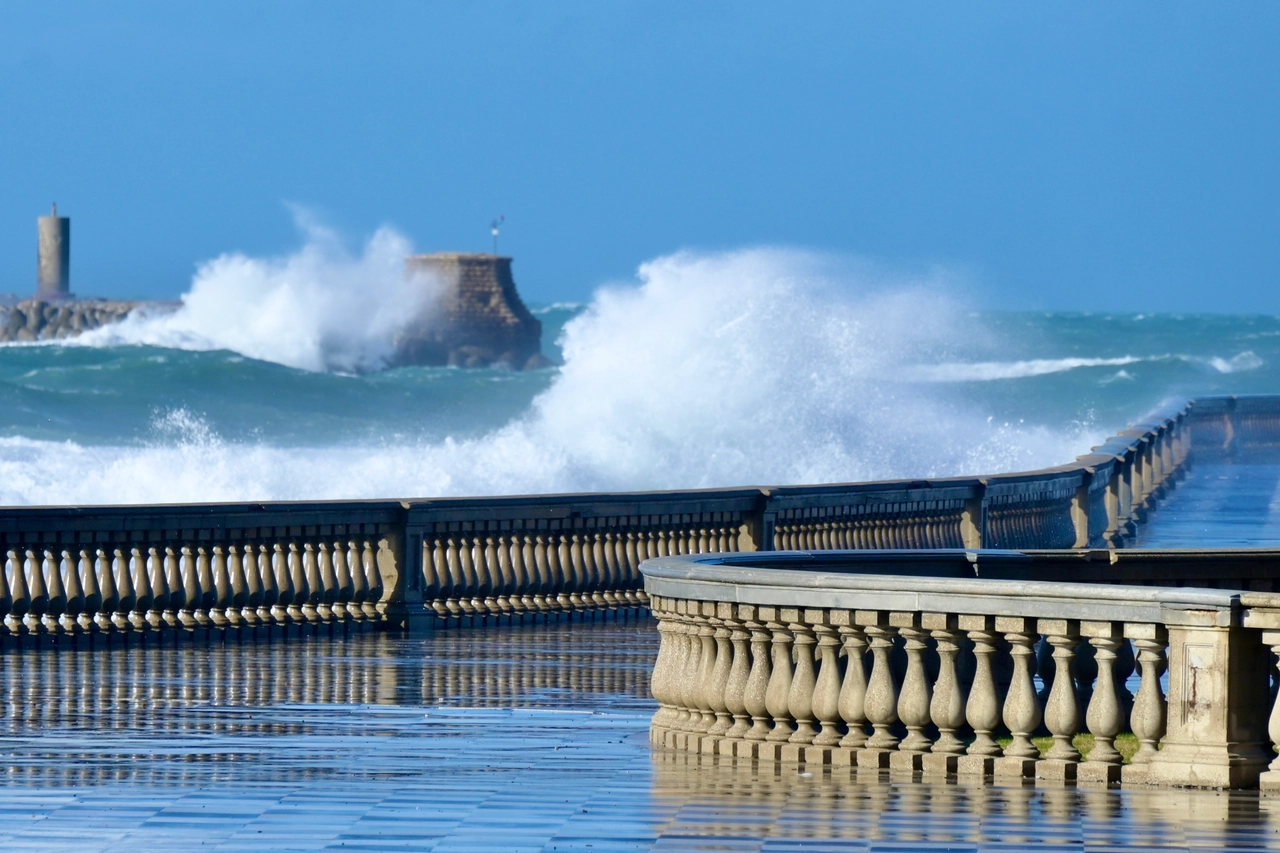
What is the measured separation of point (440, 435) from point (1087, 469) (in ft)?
155

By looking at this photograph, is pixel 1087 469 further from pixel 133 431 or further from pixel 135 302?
pixel 135 302

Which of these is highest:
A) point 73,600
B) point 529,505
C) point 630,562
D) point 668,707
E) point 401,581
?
point 529,505

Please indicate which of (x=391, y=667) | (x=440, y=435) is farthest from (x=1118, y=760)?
(x=440, y=435)

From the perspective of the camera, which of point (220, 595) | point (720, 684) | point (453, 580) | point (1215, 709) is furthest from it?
point (453, 580)

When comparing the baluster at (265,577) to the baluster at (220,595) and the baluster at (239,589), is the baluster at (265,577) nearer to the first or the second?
the baluster at (239,589)

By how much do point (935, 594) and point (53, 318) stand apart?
125 meters

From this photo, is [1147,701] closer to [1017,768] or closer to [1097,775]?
[1097,775]

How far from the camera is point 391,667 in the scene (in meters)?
13.6

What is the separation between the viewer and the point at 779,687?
30.7 feet

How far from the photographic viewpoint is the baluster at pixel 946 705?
8.77 metres

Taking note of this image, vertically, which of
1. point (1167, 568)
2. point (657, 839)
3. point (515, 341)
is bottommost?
point (657, 839)

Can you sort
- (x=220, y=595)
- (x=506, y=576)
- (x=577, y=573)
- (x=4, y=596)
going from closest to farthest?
1. (x=4, y=596)
2. (x=220, y=595)
3. (x=506, y=576)
4. (x=577, y=573)

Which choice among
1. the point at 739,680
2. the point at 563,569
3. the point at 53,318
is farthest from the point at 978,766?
the point at 53,318

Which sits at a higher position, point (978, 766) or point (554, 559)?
point (554, 559)
